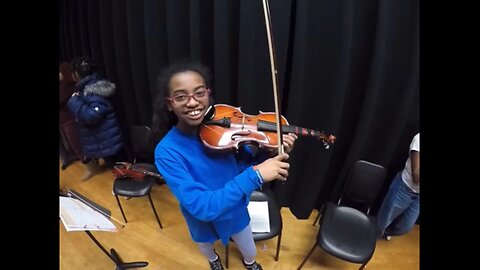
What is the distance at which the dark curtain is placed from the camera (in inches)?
74.6

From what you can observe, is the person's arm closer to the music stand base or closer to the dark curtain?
the dark curtain

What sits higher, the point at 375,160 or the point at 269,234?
the point at 375,160

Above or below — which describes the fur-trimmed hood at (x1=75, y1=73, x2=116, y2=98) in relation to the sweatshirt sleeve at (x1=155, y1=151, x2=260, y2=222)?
above

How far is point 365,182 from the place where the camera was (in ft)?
6.67

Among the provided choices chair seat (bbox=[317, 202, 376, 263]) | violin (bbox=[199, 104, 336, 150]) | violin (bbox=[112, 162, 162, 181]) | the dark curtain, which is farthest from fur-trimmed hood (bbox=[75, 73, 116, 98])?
chair seat (bbox=[317, 202, 376, 263])

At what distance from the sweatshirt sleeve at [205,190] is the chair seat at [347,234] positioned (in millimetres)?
1007

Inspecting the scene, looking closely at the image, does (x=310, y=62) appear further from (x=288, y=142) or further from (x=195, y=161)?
(x=195, y=161)

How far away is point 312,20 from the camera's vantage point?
1945 mm

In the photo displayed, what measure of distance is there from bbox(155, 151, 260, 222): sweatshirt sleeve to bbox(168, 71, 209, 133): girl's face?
202 mm

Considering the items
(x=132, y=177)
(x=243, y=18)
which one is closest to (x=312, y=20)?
(x=243, y=18)

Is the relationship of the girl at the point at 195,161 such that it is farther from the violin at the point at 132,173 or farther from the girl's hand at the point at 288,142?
the violin at the point at 132,173

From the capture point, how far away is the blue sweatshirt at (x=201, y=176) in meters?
1.12

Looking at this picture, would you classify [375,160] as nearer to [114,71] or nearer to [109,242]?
[109,242]
